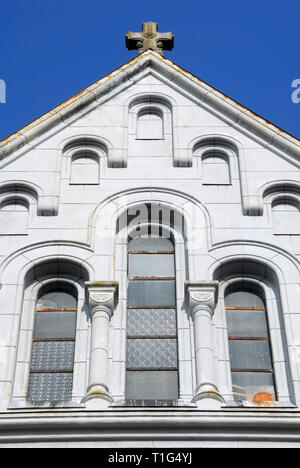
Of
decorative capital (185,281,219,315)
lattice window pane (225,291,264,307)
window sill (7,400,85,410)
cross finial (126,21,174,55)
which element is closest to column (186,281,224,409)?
decorative capital (185,281,219,315)

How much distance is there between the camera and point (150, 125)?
64.9 feet

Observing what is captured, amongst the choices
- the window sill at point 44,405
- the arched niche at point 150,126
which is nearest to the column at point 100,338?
the window sill at point 44,405

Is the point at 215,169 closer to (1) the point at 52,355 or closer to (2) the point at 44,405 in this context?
(1) the point at 52,355

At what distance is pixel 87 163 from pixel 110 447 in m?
7.22

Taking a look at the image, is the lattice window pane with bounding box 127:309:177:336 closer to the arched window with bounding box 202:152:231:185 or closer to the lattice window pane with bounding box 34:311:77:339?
the lattice window pane with bounding box 34:311:77:339

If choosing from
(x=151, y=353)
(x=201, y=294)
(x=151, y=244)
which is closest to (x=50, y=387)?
(x=151, y=353)

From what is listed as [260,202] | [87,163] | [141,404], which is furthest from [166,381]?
[87,163]

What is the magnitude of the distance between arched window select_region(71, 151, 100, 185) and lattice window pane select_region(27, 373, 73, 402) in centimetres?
428

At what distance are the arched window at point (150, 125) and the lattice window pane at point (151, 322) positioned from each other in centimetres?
439

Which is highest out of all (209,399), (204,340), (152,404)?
(204,340)

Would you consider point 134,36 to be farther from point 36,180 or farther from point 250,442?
point 250,442

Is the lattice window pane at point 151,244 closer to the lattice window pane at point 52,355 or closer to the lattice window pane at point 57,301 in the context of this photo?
the lattice window pane at point 57,301

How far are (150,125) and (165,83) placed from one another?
4.11ft

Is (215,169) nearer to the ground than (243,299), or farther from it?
farther from it
